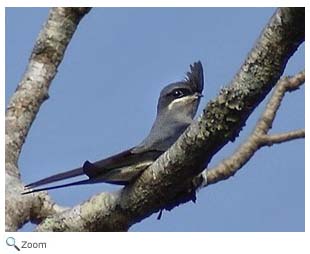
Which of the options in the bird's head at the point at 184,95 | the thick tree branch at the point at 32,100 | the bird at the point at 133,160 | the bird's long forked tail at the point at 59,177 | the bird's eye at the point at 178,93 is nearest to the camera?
the bird at the point at 133,160

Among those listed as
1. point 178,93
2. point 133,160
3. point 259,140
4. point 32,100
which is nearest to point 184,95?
point 178,93

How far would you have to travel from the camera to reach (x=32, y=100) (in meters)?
3.60

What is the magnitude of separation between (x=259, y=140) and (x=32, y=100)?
40.1 inches

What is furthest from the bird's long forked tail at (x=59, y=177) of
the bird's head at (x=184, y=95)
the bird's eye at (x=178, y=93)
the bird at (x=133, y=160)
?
the bird's eye at (x=178, y=93)

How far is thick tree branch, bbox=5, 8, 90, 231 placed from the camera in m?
3.28

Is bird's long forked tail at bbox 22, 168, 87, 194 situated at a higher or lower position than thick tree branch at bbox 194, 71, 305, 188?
lower

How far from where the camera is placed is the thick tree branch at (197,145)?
2.40 meters

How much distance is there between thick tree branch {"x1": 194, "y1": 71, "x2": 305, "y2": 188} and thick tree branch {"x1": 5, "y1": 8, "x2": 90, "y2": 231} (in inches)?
28.6

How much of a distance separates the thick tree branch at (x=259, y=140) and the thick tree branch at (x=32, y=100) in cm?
73

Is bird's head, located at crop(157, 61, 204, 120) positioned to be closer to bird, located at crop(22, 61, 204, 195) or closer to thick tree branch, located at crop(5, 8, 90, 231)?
bird, located at crop(22, 61, 204, 195)

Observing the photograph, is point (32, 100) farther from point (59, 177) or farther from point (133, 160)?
point (133, 160)

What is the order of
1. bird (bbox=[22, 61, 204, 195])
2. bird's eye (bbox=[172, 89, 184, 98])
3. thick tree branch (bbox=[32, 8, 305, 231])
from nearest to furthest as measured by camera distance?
thick tree branch (bbox=[32, 8, 305, 231]) → bird (bbox=[22, 61, 204, 195]) → bird's eye (bbox=[172, 89, 184, 98])
